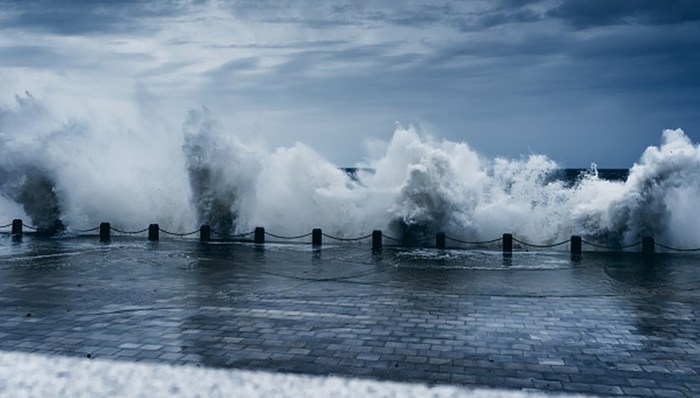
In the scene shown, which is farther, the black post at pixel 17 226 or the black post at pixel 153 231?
the black post at pixel 17 226

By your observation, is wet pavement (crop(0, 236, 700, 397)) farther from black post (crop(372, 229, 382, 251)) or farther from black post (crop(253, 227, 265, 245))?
black post (crop(253, 227, 265, 245))

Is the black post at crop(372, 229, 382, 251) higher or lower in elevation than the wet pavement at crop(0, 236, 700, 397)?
higher

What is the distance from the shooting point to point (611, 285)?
11.2 meters

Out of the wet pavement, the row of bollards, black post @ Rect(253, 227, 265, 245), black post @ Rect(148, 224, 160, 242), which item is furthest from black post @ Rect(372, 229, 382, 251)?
black post @ Rect(148, 224, 160, 242)

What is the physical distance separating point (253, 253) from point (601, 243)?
463 inches

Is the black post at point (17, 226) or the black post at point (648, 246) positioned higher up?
the black post at point (17, 226)

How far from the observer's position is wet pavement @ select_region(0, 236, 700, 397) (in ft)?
19.3

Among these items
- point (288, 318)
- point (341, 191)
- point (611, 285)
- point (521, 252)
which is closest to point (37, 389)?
point (288, 318)

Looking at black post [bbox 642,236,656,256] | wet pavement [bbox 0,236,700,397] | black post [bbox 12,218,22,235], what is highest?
black post [bbox 12,218,22,235]

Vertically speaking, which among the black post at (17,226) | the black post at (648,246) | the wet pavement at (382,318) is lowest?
the wet pavement at (382,318)

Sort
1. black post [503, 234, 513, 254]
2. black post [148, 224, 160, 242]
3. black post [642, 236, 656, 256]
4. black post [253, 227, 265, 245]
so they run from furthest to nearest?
black post [148, 224, 160, 242], black post [253, 227, 265, 245], black post [503, 234, 513, 254], black post [642, 236, 656, 256]

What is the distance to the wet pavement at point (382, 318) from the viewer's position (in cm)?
589

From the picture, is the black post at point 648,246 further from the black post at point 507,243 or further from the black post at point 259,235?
the black post at point 259,235

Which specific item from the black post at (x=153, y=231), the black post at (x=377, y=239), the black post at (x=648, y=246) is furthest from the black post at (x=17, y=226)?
the black post at (x=648, y=246)
